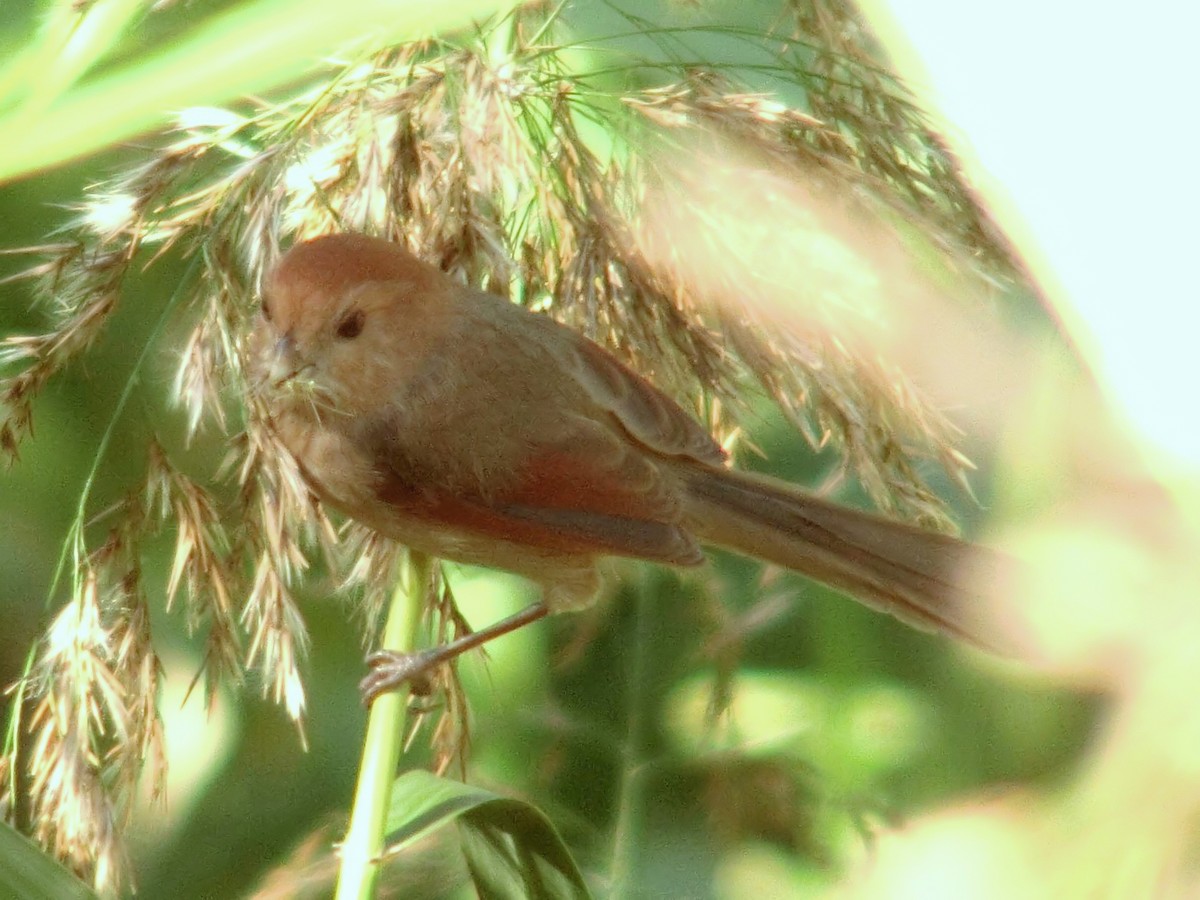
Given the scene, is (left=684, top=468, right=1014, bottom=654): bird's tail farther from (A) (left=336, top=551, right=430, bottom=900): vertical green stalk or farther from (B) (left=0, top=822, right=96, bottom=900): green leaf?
(B) (left=0, top=822, right=96, bottom=900): green leaf

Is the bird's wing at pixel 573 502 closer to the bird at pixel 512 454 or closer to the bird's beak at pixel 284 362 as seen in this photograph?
the bird at pixel 512 454

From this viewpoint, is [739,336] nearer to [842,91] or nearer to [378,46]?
[842,91]

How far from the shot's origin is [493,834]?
140 centimetres

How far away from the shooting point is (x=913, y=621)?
1579 mm

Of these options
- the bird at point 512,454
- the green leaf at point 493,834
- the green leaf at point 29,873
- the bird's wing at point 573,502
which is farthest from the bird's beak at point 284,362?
the green leaf at point 29,873

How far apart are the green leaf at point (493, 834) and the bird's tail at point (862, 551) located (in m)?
0.54

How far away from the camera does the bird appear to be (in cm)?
158

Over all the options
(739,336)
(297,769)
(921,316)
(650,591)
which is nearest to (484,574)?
(650,591)

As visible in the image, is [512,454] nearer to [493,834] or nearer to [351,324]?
[351,324]

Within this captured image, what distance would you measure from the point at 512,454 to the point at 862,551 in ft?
1.62

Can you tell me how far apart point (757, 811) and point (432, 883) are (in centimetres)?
52

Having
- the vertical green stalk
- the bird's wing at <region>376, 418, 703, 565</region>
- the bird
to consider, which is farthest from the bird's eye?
the vertical green stalk

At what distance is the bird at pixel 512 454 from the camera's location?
5.18 feet

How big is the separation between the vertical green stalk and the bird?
0.11 metres
